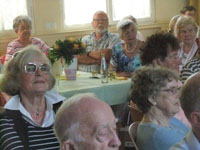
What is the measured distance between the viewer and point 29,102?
2.24 m

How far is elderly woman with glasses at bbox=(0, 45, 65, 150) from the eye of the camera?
208 cm

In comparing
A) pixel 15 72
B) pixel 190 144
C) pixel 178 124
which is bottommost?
pixel 178 124

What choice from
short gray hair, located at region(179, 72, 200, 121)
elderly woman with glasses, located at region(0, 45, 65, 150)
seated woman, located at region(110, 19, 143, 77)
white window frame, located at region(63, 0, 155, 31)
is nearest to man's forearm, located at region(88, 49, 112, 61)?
seated woman, located at region(110, 19, 143, 77)

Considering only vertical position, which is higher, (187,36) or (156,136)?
(187,36)

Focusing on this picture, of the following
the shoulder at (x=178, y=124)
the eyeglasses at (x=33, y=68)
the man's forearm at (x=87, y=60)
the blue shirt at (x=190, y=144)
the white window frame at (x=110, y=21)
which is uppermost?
the white window frame at (x=110, y=21)

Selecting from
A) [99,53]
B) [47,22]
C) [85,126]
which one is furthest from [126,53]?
[85,126]

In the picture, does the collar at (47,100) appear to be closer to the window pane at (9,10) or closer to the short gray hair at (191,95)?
the short gray hair at (191,95)

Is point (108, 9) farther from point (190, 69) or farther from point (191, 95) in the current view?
point (191, 95)

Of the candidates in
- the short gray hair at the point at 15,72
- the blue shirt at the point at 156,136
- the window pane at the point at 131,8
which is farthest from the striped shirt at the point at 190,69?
the window pane at the point at 131,8

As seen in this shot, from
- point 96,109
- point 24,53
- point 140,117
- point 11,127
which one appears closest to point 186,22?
point 140,117

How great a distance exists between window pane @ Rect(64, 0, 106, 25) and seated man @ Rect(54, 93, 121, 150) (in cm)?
532

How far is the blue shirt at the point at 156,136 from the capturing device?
2.00 m

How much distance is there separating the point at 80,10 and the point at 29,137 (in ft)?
15.9

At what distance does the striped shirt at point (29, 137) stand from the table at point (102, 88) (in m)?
1.33
